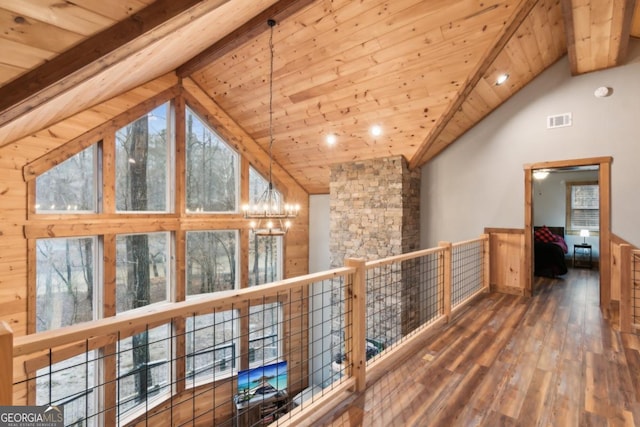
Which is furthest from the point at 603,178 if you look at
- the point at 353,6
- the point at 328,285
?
the point at 328,285

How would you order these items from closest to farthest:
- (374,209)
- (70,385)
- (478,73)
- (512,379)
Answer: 1. (512,379)
2. (478,73)
3. (70,385)
4. (374,209)

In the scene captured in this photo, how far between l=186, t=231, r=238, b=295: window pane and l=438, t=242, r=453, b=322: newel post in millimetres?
4272

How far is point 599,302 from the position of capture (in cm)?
446

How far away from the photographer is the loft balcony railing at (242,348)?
217 cm

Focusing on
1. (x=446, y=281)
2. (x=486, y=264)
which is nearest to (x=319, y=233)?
(x=486, y=264)

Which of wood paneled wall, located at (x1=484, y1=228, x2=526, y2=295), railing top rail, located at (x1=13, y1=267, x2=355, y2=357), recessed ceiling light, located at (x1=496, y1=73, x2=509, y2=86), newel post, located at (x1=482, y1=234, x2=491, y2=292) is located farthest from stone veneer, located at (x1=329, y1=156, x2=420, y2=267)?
railing top rail, located at (x1=13, y1=267, x2=355, y2=357)

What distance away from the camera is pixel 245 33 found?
4086 millimetres

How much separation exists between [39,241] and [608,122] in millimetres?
7927

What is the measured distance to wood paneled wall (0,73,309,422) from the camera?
3924mm

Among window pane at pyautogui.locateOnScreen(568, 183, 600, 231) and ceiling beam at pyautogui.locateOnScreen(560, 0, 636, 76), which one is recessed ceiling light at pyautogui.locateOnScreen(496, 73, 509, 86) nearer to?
ceiling beam at pyautogui.locateOnScreen(560, 0, 636, 76)

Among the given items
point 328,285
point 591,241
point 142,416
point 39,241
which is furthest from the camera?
point 591,241

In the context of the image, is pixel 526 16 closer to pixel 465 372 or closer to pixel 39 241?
pixel 465 372

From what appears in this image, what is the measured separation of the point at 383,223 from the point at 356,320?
3.58 meters

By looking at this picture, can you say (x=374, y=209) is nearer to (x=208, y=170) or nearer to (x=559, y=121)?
(x=559, y=121)
